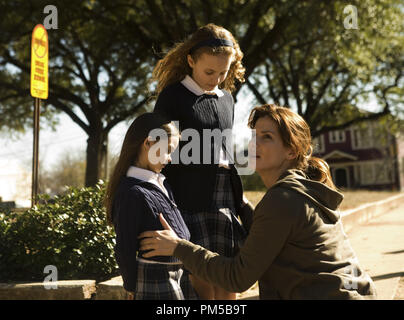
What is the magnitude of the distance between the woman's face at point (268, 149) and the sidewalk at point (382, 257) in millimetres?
2560

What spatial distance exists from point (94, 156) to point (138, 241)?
47.3 ft

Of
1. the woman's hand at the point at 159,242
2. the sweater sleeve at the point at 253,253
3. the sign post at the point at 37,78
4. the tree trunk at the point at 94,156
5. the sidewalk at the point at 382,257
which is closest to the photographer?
the sweater sleeve at the point at 253,253

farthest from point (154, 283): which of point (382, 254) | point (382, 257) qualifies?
point (382, 254)

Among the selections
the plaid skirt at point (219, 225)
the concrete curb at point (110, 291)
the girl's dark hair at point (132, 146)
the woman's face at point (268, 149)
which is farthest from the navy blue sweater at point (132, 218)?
the concrete curb at point (110, 291)

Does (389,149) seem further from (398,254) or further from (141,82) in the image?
(398,254)

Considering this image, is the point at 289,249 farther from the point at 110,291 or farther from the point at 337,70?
the point at 337,70

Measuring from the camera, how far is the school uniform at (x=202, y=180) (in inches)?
102

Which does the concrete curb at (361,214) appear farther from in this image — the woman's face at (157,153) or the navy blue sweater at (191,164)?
the woman's face at (157,153)

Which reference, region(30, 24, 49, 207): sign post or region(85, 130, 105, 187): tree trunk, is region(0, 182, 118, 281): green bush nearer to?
region(30, 24, 49, 207): sign post

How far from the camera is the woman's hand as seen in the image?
6.51 ft

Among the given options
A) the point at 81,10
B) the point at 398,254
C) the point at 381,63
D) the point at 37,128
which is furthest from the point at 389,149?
the point at 37,128

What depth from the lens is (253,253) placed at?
1.80 meters

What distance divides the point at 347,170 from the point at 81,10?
36.0 meters
